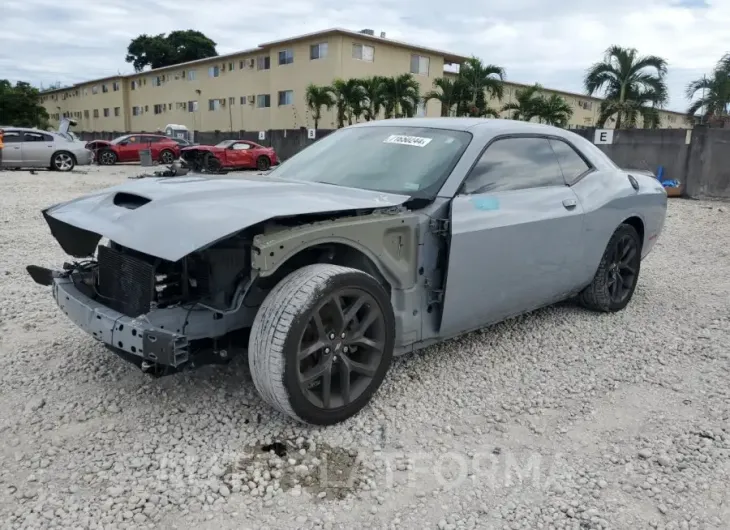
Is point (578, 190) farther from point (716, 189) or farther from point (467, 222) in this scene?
point (716, 189)

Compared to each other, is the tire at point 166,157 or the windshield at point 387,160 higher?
the windshield at point 387,160

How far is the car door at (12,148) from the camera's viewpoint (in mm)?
17172

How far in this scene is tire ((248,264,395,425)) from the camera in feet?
8.62

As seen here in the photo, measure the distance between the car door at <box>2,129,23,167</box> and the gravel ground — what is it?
15489 millimetres

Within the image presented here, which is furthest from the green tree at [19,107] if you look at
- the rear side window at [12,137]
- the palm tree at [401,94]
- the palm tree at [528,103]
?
the palm tree at [528,103]

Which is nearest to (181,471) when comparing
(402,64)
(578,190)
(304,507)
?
(304,507)

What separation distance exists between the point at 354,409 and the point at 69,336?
2236mm

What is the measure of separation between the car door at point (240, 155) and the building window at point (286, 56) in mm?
15254

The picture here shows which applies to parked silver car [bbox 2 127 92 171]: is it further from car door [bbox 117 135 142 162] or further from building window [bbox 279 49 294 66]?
building window [bbox 279 49 294 66]

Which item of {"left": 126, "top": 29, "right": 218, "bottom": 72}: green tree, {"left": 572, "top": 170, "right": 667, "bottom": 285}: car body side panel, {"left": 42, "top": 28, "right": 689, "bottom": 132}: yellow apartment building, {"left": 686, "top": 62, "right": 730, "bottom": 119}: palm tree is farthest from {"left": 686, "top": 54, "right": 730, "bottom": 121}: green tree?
{"left": 126, "top": 29, "right": 218, "bottom": 72}: green tree

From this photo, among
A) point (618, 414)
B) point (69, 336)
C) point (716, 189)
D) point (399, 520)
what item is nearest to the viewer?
point (399, 520)

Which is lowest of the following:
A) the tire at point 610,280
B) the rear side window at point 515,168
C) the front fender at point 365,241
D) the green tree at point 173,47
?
the tire at point 610,280

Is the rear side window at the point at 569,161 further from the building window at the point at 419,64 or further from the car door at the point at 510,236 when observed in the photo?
the building window at the point at 419,64

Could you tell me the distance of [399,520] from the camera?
231cm
